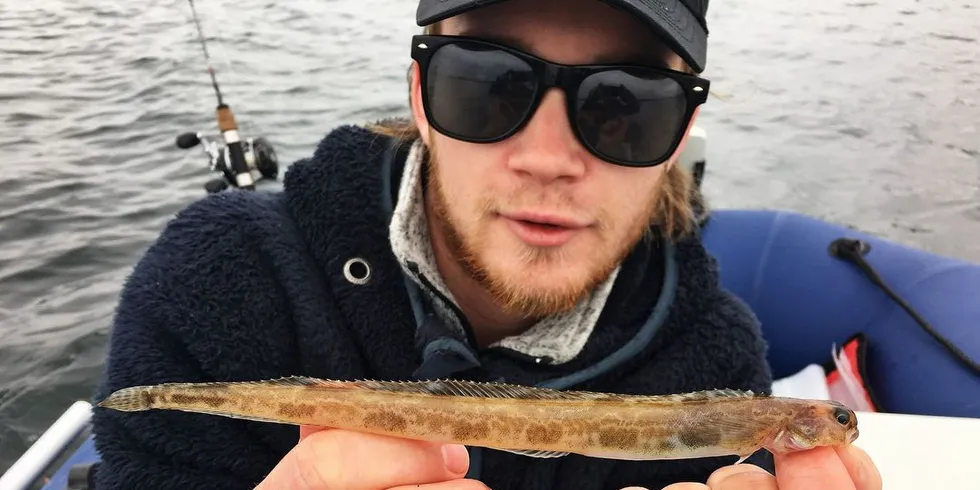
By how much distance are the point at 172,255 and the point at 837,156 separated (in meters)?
10.0

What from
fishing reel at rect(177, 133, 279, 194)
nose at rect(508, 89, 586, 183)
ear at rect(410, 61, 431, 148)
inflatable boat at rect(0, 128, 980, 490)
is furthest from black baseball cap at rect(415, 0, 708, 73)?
fishing reel at rect(177, 133, 279, 194)

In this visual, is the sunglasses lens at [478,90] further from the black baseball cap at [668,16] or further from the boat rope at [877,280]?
the boat rope at [877,280]

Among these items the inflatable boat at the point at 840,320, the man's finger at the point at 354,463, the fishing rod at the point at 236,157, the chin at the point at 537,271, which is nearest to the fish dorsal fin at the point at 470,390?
the man's finger at the point at 354,463

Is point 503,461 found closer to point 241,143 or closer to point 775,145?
point 241,143

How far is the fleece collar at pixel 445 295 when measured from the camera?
248 cm

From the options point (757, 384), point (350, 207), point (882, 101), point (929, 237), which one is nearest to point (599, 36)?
point (350, 207)

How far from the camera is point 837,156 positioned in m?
9.83

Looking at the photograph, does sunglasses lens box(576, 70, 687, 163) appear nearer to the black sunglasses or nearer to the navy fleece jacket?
the black sunglasses

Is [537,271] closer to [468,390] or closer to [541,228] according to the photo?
[541,228]

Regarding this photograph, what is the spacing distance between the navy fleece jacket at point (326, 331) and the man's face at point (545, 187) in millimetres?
273

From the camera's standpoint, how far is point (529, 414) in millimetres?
1561

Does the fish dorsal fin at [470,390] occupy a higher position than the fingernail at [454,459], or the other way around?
the fish dorsal fin at [470,390]

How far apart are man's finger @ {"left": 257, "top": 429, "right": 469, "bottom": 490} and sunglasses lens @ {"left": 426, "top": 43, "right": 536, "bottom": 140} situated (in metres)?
1.25

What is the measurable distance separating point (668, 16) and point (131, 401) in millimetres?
2159
